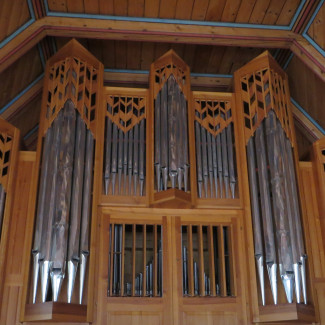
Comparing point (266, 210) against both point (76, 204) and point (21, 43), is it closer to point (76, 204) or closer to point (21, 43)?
point (76, 204)

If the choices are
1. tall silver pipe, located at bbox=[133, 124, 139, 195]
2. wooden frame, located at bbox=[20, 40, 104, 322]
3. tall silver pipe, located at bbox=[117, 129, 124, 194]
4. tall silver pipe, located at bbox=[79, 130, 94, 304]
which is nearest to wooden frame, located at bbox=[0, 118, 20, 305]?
wooden frame, located at bbox=[20, 40, 104, 322]

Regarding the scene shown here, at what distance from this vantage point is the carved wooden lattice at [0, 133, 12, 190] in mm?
5672

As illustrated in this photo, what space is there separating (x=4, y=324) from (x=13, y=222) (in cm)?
105

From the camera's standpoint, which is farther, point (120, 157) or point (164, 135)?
point (164, 135)

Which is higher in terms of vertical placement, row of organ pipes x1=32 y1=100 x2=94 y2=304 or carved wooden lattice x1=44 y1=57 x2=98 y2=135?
carved wooden lattice x1=44 y1=57 x2=98 y2=135

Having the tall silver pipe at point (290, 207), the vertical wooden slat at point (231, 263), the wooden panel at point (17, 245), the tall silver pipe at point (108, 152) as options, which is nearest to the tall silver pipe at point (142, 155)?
the tall silver pipe at point (108, 152)

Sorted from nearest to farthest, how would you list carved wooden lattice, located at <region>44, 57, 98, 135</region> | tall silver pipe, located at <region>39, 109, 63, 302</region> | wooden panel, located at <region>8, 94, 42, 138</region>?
tall silver pipe, located at <region>39, 109, 63, 302</region>
carved wooden lattice, located at <region>44, 57, 98, 135</region>
wooden panel, located at <region>8, 94, 42, 138</region>

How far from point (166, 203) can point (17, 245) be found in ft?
5.35

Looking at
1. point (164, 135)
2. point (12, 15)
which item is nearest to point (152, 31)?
point (164, 135)

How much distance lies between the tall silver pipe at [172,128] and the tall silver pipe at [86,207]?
35.0 inches

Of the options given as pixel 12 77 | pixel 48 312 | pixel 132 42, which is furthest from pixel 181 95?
pixel 48 312

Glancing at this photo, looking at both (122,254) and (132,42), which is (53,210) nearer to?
(122,254)

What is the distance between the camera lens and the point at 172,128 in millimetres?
6223

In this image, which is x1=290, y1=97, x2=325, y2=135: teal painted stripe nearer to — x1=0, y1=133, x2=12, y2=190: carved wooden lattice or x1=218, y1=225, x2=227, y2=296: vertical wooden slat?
x1=218, y1=225, x2=227, y2=296: vertical wooden slat
